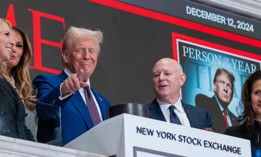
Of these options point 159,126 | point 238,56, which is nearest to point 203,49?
point 238,56

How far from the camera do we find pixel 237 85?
8227 millimetres

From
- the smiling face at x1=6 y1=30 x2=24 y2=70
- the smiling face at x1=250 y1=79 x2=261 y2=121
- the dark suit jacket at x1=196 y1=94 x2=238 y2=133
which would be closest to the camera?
the smiling face at x1=6 y1=30 x2=24 y2=70

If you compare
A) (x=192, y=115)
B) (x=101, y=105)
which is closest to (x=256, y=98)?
(x=192, y=115)

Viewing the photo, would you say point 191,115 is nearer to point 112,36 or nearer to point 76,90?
point 76,90

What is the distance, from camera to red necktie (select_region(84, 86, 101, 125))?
5435mm

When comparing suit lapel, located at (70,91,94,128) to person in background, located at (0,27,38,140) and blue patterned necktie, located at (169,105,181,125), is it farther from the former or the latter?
blue patterned necktie, located at (169,105,181,125)

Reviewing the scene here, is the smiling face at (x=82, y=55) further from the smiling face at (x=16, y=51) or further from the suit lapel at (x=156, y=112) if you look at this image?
the suit lapel at (x=156, y=112)

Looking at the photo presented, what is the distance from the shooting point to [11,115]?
15.6ft

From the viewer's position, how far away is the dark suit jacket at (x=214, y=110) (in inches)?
314

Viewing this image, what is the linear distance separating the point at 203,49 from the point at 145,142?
3.47m

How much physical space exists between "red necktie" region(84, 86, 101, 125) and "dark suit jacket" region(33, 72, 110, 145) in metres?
0.03

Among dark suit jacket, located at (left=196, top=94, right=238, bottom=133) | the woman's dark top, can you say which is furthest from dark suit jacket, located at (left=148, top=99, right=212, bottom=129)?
dark suit jacket, located at (left=196, top=94, right=238, bottom=133)

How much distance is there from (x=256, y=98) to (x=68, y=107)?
137 cm

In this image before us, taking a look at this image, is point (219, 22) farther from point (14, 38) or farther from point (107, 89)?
point (14, 38)
